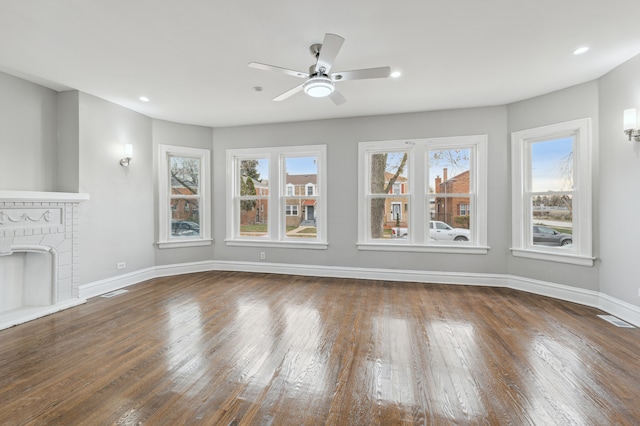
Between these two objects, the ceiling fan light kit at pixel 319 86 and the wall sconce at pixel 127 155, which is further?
the wall sconce at pixel 127 155

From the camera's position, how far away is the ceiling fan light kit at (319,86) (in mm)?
2637

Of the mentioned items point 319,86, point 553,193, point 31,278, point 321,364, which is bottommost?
point 321,364

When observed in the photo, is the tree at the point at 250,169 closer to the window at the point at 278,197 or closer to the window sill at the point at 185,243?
the window at the point at 278,197

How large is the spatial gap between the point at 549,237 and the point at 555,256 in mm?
308

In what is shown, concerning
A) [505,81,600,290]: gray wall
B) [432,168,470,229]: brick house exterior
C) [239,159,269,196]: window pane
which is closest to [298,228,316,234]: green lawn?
[239,159,269,196]: window pane

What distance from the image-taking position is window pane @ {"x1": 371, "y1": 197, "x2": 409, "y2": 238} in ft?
16.3

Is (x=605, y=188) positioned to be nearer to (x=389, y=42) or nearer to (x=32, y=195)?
(x=389, y=42)

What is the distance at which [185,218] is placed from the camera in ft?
18.0

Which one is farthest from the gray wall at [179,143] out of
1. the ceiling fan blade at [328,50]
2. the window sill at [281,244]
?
the ceiling fan blade at [328,50]

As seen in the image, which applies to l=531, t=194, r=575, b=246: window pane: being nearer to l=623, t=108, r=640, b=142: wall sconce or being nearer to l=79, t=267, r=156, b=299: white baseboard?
l=623, t=108, r=640, b=142: wall sconce

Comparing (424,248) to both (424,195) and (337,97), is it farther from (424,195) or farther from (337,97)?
(337,97)

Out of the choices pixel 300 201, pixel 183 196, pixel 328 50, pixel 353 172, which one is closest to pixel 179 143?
pixel 183 196

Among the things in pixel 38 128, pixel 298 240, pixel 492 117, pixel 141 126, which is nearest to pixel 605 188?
pixel 492 117

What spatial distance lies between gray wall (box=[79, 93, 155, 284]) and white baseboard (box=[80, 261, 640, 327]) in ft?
0.56
